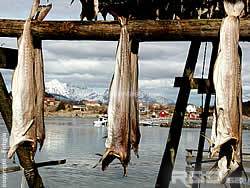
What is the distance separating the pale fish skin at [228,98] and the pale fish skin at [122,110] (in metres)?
0.60

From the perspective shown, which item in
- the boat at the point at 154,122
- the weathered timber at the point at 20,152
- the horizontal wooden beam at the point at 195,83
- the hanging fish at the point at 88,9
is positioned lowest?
the boat at the point at 154,122

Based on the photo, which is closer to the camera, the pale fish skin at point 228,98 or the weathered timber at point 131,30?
the pale fish skin at point 228,98

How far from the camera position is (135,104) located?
12.4ft

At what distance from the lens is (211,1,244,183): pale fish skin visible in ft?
11.0

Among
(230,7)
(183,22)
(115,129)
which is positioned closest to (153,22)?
(183,22)

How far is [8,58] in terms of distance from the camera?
4457mm

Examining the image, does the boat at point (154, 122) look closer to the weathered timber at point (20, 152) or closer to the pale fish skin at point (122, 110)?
the weathered timber at point (20, 152)

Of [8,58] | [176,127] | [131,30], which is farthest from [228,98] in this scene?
[176,127]

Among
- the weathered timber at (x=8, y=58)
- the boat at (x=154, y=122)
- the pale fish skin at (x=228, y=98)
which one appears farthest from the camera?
the boat at (x=154, y=122)

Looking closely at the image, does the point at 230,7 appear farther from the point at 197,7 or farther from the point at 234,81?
the point at 197,7

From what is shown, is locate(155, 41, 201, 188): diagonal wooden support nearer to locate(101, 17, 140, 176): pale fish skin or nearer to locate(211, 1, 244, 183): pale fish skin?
locate(101, 17, 140, 176): pale fish skin

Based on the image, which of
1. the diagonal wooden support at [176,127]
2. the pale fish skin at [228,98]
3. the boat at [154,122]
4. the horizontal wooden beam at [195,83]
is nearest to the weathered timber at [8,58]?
the pale fish skin at [228,98]

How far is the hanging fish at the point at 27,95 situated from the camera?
3826 millimetres

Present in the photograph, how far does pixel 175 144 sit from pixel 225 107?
→ 310 centimetres
